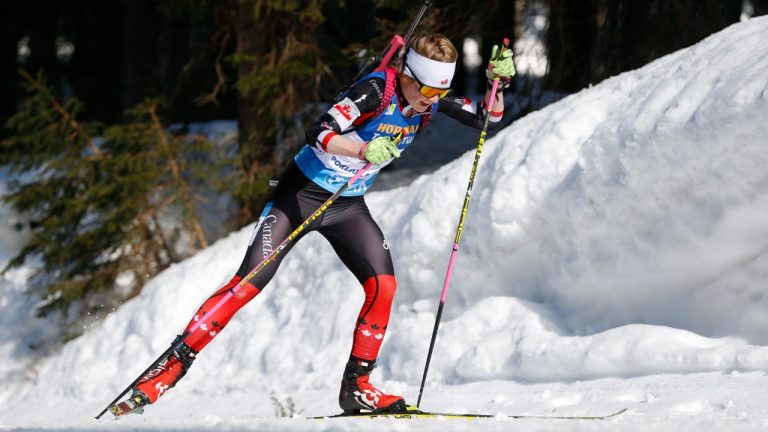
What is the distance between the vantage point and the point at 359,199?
577 centimetres

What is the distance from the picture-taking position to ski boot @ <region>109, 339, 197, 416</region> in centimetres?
546

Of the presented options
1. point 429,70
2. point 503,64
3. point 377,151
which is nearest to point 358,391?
point 377,151

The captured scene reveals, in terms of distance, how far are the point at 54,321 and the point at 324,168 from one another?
788cm

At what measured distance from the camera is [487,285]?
7594 millimetres

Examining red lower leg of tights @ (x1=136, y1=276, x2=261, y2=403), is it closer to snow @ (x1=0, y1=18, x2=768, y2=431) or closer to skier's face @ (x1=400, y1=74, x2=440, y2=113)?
snow @ (x1=0, y1=18, x2=768, y2=431)

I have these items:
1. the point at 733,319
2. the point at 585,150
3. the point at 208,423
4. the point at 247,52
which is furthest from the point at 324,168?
the point at 247,52

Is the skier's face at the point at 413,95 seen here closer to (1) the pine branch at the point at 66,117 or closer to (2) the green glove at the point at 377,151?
(2) the green glove at the point at 377,151

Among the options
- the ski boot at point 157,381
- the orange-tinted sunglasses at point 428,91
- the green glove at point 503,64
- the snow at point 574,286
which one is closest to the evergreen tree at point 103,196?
the snow at point 574,286

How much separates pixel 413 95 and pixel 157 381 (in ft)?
7.17

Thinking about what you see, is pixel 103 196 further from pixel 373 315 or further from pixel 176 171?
pixel 373 315

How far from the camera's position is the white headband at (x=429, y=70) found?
522 cm

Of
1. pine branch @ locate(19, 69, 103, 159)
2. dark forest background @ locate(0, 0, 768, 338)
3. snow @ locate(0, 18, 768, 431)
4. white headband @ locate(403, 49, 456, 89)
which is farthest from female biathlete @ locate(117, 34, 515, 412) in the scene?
pine branch @ locate(19, 69, 103, 159)

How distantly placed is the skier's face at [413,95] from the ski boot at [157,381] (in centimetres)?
192

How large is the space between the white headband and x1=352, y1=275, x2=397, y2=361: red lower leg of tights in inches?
46.1
